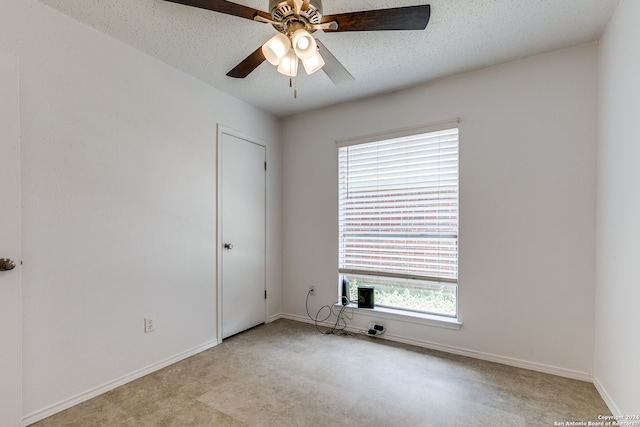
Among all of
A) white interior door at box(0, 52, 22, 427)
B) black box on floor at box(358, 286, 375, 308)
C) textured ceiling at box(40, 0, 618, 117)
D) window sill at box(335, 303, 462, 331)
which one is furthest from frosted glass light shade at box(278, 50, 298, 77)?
window sill at box(335, 303, 462, 331)

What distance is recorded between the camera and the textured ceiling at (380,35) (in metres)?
1.90

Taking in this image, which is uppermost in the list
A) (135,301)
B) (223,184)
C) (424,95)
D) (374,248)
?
(424,95)

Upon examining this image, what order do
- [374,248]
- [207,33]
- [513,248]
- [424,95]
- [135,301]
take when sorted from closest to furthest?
[207,33], [135,301], [513,248], [424,95], [374,248]

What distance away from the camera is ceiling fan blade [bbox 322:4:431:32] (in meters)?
1.46

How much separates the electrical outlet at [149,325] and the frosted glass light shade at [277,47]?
2150mm

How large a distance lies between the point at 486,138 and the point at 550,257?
1.09m

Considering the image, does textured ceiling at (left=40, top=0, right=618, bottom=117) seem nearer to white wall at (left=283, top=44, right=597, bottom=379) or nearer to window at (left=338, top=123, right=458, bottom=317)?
white wall at (left=283, top=44, right=597, bottom=379)

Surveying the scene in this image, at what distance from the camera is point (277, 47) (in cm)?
158

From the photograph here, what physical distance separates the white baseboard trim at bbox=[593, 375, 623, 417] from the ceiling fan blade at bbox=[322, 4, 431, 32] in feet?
8.15

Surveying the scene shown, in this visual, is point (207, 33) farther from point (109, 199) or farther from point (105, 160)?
point (109, 199)

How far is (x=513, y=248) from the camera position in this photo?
8.23ft

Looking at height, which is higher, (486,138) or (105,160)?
(486,138)

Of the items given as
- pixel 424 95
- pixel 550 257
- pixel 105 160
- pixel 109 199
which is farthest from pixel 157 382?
pixel 424 95

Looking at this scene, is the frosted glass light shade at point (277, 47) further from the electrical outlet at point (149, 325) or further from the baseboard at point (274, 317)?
the baseboard at point (274, 317)
